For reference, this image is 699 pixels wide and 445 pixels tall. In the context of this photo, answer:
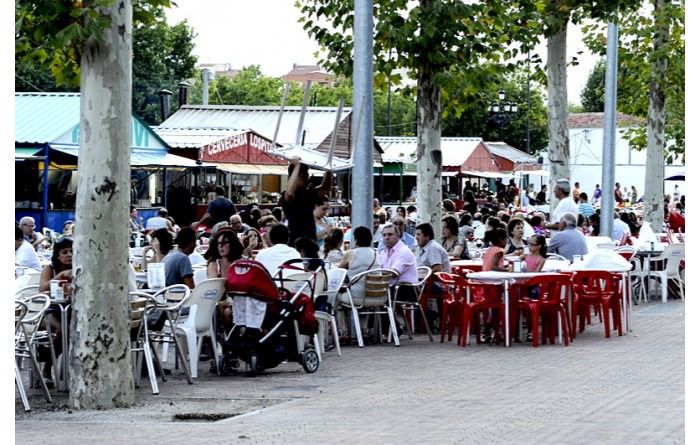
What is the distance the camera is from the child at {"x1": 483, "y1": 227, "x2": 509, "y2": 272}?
17.8m

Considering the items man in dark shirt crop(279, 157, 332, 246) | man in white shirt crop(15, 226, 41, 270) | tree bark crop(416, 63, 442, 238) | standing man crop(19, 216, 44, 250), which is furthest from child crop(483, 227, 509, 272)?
standing man crop(19, 216, 44, 250)

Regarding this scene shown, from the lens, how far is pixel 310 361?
14695mm

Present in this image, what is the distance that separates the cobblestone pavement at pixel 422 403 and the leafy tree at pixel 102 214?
15.0 inches

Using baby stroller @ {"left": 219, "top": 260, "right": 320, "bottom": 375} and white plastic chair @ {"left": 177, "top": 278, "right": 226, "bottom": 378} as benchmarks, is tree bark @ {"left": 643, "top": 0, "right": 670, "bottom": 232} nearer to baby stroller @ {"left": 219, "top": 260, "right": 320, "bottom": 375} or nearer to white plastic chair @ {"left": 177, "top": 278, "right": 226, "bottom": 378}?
baby stroller @ {"left": 219, "top": 260, "right": 320, "bottom": 375}

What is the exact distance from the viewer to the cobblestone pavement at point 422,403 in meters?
10.4

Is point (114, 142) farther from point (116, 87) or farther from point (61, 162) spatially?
point (61, 162)

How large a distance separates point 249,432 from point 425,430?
4.28ft

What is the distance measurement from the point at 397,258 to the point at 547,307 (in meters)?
1.97

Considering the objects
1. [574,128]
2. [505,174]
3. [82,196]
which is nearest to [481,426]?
[82,196]

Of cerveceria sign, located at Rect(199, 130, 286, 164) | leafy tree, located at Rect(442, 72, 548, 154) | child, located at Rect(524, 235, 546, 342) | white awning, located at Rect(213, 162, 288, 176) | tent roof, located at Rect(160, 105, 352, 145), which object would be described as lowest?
child, located at Rect(524, 235, 546, 342)

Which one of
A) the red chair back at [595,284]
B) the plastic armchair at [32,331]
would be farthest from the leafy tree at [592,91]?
the plastic armchair at [32,331]

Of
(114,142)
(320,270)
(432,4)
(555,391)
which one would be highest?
(432,4)

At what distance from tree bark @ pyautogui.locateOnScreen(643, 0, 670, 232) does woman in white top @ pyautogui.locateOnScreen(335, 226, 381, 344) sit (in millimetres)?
18350

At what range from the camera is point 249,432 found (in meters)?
10.5
